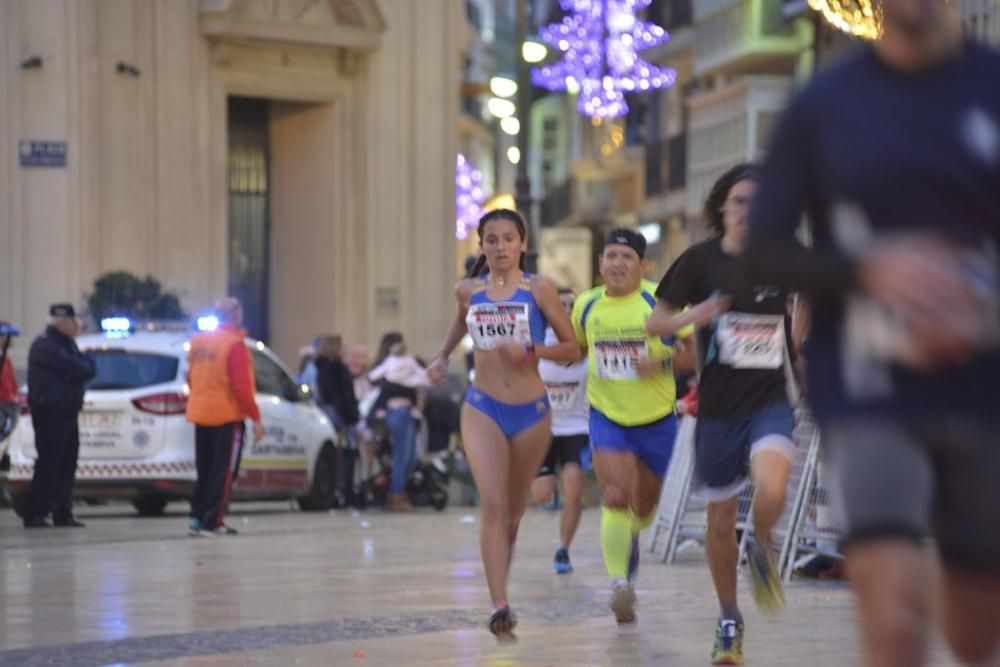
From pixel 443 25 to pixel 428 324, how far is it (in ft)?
15.2

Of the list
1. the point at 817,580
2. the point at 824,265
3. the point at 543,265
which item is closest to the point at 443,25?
the point at 543,265

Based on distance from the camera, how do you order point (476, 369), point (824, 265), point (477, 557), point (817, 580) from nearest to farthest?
point (824, 265), point (476, 369), point (817, 580), point (477, 557)

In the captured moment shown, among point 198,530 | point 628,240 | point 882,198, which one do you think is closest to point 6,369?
point 198,530

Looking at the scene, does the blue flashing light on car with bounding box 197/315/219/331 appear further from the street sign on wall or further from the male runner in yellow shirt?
the street sign on wall

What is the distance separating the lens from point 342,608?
1291 centimetres

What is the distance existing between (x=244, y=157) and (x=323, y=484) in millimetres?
Result: 12933

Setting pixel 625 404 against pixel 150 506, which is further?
pixel 150 506

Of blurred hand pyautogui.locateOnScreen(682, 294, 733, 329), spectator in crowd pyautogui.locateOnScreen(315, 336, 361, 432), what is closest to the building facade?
spectator in crowd pyautogui.locateOnScreen(315, 336, 361, 432)

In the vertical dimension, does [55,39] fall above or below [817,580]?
above

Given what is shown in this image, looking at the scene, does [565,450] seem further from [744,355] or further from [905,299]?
[905,299]

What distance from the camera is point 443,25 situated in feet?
122

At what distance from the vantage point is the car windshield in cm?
2308

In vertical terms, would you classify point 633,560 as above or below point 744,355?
below

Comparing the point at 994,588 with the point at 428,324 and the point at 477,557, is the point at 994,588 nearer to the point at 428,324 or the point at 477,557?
the point at 477,557
